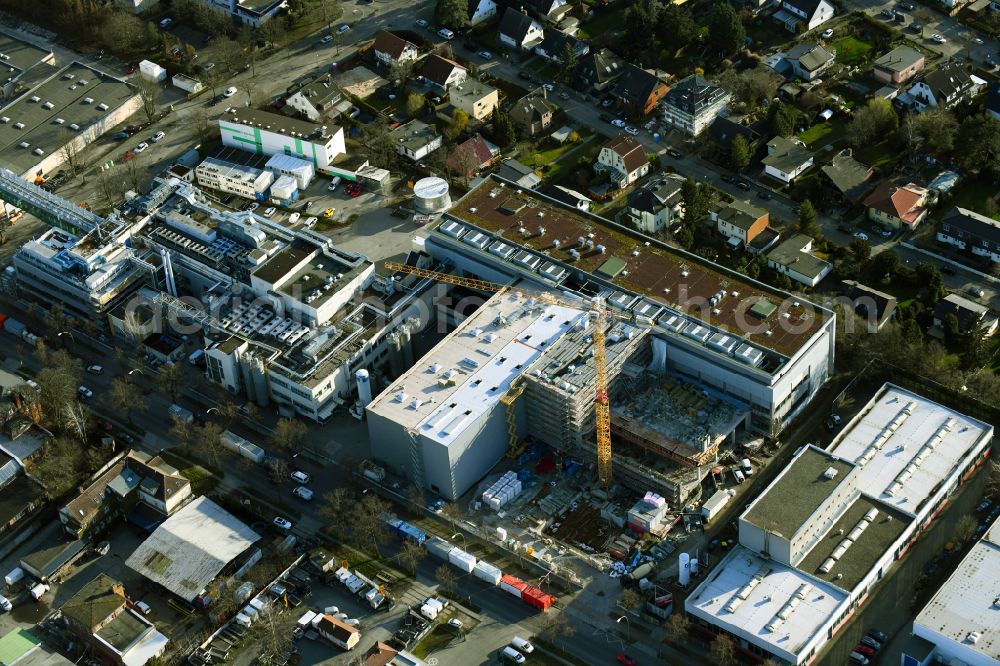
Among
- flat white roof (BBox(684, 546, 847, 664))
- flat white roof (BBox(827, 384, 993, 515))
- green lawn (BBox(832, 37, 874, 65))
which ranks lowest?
flat white roof (BBox(684, 546, 847, 664))

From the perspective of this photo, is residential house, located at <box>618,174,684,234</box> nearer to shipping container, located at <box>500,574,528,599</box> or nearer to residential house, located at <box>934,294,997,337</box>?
residential house, located at <box>934,294,997,337</box>

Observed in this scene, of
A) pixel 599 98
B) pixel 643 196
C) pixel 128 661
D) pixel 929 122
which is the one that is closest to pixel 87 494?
pixel 128 661

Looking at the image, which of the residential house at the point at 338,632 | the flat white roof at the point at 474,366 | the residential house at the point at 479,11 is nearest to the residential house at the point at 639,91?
the residential house at the point at 479,11

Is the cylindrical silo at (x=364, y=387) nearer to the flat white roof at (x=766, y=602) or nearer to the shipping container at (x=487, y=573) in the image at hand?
the shipping container at (x=487, y=573)

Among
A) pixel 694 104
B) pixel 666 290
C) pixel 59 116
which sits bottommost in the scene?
pixel 59 116

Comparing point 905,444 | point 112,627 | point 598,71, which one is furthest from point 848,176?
point 112,627

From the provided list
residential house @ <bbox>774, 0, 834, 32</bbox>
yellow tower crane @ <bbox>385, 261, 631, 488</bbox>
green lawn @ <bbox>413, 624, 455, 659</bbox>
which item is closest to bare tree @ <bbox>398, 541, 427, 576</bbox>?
green lawn @ <bbox>413, 624, 455, 659</bbox>

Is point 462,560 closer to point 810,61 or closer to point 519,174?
point 519,174
